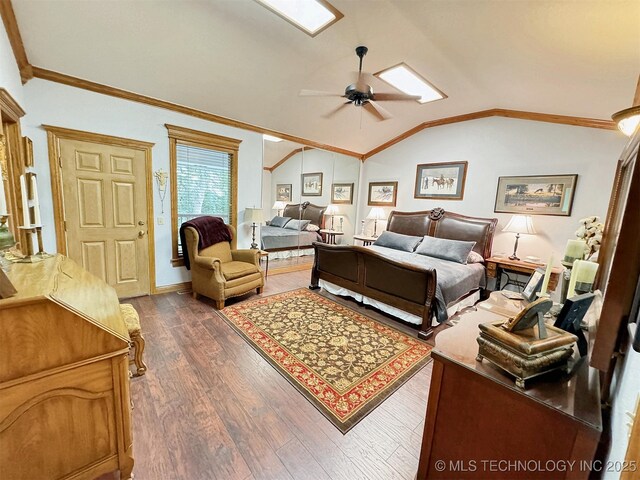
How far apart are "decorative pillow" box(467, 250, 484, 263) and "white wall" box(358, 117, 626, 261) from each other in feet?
1.51

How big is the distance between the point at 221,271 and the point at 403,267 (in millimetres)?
2250

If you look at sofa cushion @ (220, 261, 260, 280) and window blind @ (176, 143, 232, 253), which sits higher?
window blind @ (176, 143, 232, 253)

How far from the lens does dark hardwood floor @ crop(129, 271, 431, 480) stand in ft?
4.55

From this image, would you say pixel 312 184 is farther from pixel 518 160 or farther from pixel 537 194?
A: pixel 537 194

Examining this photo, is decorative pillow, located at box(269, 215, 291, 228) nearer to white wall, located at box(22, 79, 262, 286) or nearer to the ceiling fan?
white wall, located at box(22, 79, 262, 286)

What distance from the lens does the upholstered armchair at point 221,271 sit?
3.26m

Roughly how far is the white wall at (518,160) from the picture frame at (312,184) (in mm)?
1664

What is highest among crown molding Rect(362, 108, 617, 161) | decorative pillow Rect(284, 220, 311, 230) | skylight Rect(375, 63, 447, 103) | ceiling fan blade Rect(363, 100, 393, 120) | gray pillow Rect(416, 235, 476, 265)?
skylight Rect(375, 63, 447, 103)

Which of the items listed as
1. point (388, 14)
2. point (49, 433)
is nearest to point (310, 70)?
point (388, 14)

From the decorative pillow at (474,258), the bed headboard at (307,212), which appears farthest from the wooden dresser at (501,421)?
the bed headboard at (307,212)

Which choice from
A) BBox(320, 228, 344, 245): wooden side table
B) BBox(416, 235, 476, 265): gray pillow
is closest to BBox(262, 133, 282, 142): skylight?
BBox(320, 228, 344, 245): wooden side table

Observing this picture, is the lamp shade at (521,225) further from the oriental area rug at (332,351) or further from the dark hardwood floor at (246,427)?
the dark hardwood floor at (246,427)

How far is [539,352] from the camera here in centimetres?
83

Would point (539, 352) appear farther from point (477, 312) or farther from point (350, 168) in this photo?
point (350, 168)
